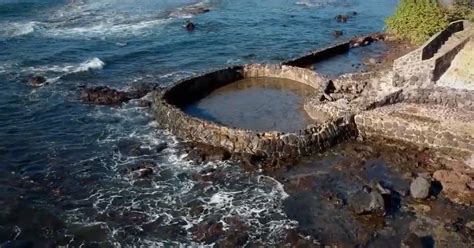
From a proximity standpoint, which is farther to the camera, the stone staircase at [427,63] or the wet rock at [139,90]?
the wet rock at [139,90]

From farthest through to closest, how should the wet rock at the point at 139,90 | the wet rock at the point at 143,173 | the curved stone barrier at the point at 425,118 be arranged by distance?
the wet rock at the point at 139,90 < the curved stone barrier at the point at 425,118 < the wet rock at the point at 143,173

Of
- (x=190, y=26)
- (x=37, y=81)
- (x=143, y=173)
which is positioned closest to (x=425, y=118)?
(x=143, y=173)

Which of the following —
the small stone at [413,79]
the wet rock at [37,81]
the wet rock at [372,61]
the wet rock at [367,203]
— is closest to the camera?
the wet rock at [367,203]

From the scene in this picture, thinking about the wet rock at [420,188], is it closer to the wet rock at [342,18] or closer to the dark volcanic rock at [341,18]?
the wet rock at [342,18]

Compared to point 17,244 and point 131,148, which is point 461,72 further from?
point 17,244

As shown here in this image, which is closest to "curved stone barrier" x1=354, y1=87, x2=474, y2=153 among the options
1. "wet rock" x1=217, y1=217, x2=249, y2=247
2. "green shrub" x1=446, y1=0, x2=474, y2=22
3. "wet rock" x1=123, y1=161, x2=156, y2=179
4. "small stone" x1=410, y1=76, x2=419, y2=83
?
"small stone" x1=410, y1=76, x2=419, y2=83

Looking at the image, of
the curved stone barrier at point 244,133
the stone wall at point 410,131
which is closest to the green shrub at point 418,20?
the curved stone barrier at point 244,133

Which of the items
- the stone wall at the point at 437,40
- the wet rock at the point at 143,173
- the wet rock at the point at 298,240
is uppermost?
the stone wall at the point at 437,40
